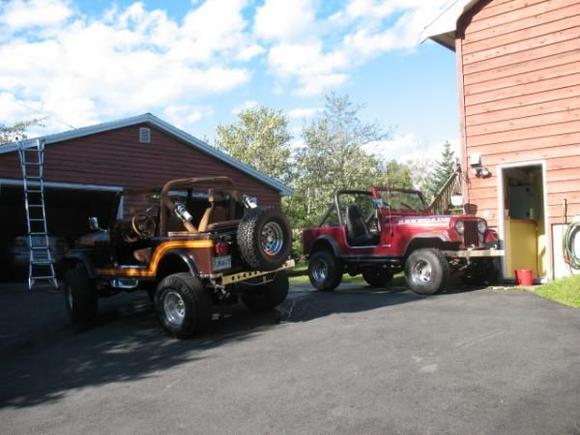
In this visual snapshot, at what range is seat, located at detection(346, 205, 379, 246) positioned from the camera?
1190 centimetres

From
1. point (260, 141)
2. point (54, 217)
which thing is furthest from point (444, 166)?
point (54, 217)

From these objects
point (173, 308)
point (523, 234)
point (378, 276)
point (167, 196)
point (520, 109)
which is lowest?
point (378, 276)

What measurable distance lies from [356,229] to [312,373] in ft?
23.2

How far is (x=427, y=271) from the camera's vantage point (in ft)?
34.0

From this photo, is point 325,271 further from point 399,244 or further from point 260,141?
point 260,141

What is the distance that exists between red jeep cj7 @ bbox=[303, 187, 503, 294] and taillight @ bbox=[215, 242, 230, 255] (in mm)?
4377

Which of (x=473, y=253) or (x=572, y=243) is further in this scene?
(x=572, y=243)

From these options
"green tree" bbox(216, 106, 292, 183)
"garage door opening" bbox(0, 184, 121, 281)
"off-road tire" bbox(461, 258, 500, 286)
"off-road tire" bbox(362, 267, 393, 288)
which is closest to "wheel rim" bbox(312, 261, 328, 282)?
"off-road tire" bbox(362, 267, 393, 288)

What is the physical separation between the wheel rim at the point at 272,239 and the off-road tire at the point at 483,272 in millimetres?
5047

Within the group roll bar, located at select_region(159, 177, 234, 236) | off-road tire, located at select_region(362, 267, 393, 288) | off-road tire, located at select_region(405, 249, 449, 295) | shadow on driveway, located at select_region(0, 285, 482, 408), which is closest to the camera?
shadow on driveway, located at select_region(0, 285, 482, 408)

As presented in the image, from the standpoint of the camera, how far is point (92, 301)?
871 centimetres

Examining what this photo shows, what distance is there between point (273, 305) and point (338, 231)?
3.84 m

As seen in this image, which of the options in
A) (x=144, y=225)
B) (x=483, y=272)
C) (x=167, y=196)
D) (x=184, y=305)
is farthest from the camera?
(x=483, y=272)

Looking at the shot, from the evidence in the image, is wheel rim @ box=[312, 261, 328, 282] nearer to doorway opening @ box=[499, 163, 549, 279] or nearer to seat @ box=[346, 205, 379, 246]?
seat @ box=[346, 205, 379, 246]
